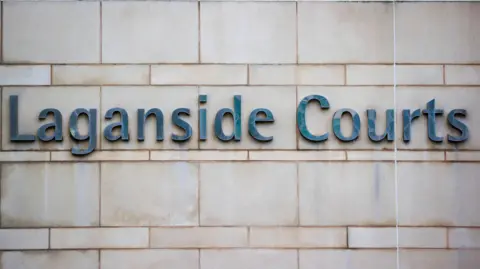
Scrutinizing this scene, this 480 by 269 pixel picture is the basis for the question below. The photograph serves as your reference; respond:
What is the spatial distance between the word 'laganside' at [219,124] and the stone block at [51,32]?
2.15ft

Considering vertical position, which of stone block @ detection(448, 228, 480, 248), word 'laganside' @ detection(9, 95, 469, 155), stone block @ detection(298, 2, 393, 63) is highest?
stone block @ detection(298, 2, 393, 63)

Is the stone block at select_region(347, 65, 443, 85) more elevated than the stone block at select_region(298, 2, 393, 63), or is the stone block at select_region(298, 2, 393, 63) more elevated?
the stone block at select_region(298, 2, 393, 63)

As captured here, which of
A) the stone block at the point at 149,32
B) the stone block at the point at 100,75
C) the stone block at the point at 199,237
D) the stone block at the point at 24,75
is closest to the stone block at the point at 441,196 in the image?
the stone block at the point at 199,237

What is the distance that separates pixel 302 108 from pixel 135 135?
2.20 metres

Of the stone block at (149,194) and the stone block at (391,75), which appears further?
the stone block at (391,75)

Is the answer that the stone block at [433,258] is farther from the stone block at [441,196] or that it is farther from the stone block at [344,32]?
the stone block at [344,32]

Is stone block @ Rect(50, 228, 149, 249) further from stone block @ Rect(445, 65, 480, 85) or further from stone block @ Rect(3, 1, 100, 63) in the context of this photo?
stone block @ Rect(445, 65, 480, 85)

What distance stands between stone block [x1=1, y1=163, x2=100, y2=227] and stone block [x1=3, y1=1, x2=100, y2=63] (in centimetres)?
142

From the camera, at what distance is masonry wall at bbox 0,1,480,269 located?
8.88 m

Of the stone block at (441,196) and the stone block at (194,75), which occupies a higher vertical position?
the stone block at (194,75)

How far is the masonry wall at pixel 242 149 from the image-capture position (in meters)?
8.88

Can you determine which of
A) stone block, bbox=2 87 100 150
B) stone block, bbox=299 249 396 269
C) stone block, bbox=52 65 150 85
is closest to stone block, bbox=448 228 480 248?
stone block, bbox=299 249 396 269

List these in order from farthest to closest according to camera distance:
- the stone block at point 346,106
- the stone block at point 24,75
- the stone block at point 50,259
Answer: the stone block at point 346,106 → the stone block at point 24,75 → the stone block at point 50,259

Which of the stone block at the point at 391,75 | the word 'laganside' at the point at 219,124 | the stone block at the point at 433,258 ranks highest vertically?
the stone block at the point at 391,75
